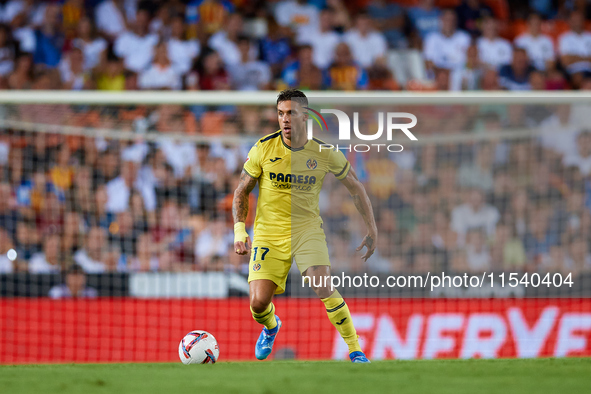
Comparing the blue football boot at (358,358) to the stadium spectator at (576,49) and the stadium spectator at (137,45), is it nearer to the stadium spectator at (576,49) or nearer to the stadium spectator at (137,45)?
the stadium spectator at (137,45)

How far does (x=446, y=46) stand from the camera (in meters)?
11.2

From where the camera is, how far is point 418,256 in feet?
26.2

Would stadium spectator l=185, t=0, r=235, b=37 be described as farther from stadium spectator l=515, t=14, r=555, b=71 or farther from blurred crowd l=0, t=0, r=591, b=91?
stadium spectator l=515, t=14, r=555, b=71

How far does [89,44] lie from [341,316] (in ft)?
23.8

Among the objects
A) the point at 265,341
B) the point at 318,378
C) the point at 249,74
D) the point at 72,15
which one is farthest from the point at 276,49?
the point at 318,378

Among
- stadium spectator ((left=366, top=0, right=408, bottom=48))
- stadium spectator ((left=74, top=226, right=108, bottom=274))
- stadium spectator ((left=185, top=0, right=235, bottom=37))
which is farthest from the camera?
stadium spectator ((left=366, top=0, right=408, bottom=48))

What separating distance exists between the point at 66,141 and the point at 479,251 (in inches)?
208

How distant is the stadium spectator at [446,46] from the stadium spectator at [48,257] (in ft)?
20.8

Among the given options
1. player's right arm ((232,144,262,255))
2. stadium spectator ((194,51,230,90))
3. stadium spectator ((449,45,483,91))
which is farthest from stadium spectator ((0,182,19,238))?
stadium spectator ((449,45,483,91))

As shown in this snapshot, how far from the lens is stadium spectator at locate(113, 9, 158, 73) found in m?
10.8

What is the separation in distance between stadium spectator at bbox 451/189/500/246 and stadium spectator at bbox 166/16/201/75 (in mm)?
5015

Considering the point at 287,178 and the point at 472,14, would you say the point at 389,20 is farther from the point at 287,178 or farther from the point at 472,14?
the point at 287,178

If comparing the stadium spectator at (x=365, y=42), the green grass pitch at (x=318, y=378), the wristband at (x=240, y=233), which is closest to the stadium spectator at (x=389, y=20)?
the stadium spectator at (x=365, y=42)

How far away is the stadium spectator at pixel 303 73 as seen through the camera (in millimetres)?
10602
